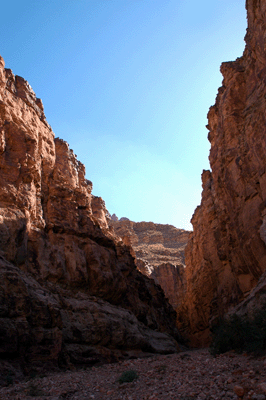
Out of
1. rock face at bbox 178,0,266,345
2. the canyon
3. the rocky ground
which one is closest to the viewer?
the rocky ground

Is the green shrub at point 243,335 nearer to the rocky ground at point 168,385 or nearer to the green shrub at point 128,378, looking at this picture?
the rocky ground at point 168,385

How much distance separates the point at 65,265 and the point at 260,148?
1547 centimetres

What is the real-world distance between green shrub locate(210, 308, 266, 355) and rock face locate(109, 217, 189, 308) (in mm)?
29248

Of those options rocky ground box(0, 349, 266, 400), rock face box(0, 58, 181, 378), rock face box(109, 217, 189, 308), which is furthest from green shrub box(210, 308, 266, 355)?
rock face box(109, 217, 189, 308)

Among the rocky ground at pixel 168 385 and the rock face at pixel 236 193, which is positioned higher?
the rock face at pixel 236 193

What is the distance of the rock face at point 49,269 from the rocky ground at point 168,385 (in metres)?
2.62

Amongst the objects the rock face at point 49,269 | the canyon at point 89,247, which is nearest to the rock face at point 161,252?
the canyon at point 89,247

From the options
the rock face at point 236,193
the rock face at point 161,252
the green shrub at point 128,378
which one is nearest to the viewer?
the green shrub at point 128,378

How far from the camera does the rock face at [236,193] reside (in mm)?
21234

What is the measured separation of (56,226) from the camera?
21891mm

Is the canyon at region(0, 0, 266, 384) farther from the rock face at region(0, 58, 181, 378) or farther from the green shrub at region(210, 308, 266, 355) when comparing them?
the green shrub at region(210, 308, 266, 355)

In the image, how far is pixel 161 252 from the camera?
78.8 m

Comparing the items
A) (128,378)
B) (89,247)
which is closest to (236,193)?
(89,247)

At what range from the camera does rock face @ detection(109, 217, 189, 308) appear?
58750mm
